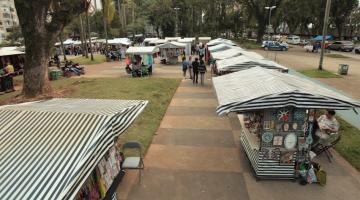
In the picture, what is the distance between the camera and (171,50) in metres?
27.4

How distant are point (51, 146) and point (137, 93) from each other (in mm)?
11361

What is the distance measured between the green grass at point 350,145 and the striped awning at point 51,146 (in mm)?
5985

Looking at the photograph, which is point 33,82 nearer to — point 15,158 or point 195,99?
point 195,99

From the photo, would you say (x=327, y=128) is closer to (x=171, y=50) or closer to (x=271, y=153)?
(x=271, y=153)

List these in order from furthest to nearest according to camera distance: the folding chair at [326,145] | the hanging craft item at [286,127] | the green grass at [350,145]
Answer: the green grass at [350,145] → the folding chair at [326,145] → the hanging craft item at [286,127]


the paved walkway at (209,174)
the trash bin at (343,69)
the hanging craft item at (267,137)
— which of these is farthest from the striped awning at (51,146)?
the trash bin at (343,69)

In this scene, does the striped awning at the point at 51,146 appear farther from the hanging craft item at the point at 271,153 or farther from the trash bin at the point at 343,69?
the trash bin at the point at 343,69

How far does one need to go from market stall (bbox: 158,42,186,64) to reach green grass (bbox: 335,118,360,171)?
18463 mm

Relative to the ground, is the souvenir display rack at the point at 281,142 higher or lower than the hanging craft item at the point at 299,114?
lower

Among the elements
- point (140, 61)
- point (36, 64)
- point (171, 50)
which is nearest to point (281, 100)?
point (36, 64)

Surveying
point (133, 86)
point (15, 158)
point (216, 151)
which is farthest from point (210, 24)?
point (15, 158)

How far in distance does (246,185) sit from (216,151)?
183cm

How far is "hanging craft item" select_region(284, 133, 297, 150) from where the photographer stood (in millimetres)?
6344

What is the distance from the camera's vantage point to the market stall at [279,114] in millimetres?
5859
